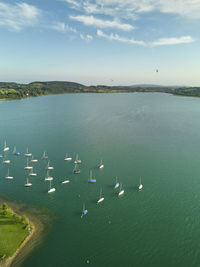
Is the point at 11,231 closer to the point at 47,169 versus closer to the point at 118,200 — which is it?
the point at 118,200

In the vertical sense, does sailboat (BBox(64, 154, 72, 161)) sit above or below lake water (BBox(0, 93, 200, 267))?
above

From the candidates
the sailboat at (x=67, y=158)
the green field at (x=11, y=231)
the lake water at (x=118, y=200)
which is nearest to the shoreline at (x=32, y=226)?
the green field at (x=11, y=231)

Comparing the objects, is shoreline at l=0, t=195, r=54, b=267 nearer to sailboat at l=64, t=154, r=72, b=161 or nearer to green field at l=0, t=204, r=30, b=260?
green field at l=0, t=204, r=30, b=260

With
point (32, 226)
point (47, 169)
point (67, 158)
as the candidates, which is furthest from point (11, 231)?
point (67, 158)

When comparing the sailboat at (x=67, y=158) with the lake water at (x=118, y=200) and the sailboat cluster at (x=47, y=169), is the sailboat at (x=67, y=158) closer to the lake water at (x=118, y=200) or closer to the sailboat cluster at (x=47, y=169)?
→ the sailboat cluster at (x=47, y=169)

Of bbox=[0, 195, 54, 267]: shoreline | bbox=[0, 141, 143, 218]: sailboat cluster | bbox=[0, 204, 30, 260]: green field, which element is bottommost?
bbox=[0, 195, 54, 267]: shoreline

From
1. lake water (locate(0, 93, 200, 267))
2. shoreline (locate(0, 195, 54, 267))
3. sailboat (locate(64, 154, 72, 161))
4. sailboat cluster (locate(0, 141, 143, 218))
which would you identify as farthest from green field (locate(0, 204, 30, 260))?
sailboat (locate(64, 154, 72, 161))
